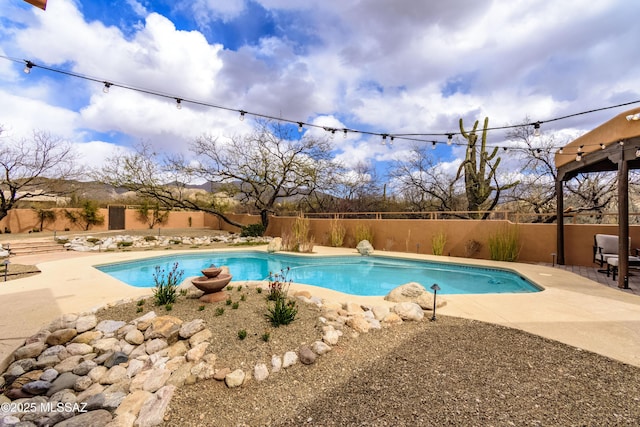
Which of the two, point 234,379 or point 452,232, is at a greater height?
point 452,232

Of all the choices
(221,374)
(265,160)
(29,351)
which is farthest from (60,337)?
(265,160)

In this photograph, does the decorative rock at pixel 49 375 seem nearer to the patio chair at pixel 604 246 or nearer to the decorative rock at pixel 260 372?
the decorative rock at pixel 260 372

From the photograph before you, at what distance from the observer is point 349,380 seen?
216 centimetres

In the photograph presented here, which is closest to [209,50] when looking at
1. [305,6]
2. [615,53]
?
[305,6]

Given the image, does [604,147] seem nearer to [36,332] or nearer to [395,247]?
[395,247]

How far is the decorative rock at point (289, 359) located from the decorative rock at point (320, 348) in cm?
19

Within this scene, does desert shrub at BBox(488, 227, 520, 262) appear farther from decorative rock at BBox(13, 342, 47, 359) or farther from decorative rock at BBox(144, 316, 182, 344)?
decorative rock at BBox(13, 342, 47, 359)

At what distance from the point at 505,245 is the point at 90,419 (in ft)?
28.8

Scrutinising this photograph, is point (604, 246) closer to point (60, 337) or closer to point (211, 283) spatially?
point (211, 283)

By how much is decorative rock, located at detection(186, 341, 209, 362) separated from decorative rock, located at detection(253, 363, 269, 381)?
514mm

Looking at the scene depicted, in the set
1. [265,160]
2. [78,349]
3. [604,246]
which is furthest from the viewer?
[265,160]

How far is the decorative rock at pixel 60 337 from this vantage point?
265 cm

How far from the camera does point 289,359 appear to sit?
7.79 feet

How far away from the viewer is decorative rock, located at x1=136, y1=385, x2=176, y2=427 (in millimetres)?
1753
